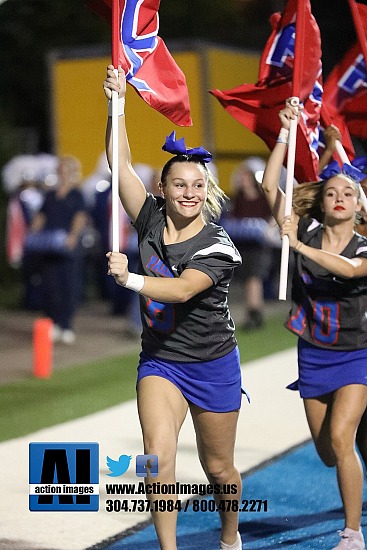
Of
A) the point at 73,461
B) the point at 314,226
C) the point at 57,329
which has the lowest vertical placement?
the point at 57,329

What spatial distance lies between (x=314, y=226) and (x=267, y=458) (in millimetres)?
2372

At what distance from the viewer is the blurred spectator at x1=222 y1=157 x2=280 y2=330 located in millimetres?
16031

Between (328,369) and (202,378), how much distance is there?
895 millimetres

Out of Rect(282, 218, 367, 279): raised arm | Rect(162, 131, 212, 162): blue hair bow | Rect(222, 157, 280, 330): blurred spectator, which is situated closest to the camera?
Rect(162, 131, 212, 162): blue hair bow

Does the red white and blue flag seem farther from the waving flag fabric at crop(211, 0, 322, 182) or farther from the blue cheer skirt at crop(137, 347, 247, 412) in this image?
the blue cheer skirt at crop(137, 347, 247, 412)

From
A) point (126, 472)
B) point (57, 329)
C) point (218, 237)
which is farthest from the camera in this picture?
point (57, 329)

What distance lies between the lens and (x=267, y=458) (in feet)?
26.6

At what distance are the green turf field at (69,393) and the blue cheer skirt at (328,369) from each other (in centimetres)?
328

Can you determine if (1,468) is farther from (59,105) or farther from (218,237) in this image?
(59,105)

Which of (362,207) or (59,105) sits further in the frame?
(59,105)

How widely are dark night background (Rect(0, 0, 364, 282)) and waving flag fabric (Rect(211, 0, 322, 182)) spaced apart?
19.5 meters

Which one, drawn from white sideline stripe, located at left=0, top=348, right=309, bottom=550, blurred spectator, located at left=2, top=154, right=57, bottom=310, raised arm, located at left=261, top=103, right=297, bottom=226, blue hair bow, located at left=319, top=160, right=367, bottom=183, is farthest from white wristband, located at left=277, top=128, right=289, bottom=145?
blurred spectator, located at left=2, top=154, right=57, bottom=310

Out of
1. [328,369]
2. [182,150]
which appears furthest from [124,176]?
[328,369]

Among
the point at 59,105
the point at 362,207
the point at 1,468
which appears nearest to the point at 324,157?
the point at 362,207
